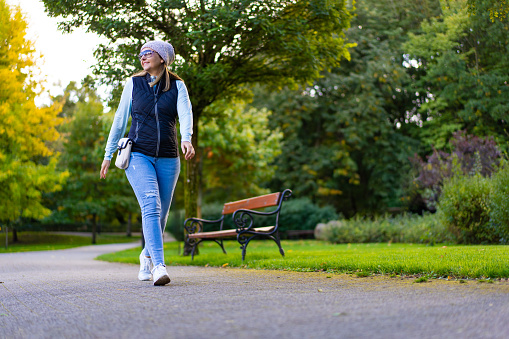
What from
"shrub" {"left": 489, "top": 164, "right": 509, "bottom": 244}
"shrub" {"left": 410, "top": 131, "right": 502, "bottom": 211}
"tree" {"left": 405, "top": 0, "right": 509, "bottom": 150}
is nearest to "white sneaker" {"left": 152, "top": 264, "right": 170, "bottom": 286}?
"shrub" {"left": 489, "top": 164, "right": 509, "bottom": 244}

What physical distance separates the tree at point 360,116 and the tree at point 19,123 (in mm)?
12042

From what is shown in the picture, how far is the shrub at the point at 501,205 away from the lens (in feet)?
33.5

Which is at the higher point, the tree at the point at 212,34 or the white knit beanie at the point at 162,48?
the tree at the point at 212,34

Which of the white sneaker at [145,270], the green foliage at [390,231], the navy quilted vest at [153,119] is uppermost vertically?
the navy quilted vest at [153,119]

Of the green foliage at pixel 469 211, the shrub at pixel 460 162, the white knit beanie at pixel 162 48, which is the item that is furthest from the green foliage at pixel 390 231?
the white knit beanie at pixel 162 48

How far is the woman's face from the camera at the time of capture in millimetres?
5273

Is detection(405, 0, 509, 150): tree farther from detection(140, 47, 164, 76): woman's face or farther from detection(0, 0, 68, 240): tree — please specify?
detection(140, 47, 164, 76): woman's face

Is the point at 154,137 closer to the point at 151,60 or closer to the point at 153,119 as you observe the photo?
the point at 153,119

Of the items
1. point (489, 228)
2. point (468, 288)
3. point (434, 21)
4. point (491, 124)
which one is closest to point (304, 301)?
point (468, 288)

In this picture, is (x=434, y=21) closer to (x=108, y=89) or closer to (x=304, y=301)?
(x=108, y=89)

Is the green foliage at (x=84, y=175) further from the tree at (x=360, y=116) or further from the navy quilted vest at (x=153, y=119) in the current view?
the navy quilted vest at (x=153, y=119)

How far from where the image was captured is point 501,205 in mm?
10297

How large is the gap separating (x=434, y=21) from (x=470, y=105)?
4927mm

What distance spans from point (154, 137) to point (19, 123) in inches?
544
